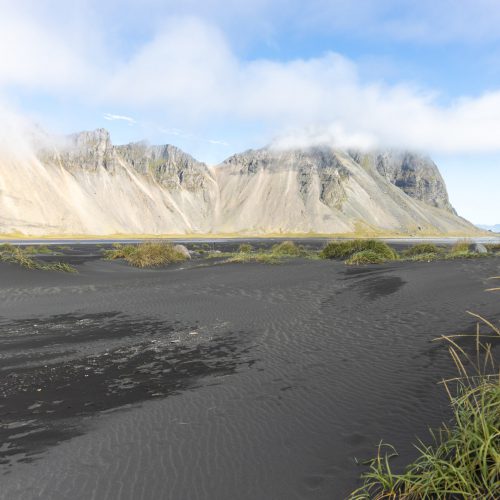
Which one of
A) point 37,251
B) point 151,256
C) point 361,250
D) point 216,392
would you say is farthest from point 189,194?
point 216,392

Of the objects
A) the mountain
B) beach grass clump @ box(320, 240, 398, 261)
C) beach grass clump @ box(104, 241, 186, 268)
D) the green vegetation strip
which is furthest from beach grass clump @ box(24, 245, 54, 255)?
the mountain

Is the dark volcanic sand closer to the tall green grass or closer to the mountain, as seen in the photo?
the tall green grass

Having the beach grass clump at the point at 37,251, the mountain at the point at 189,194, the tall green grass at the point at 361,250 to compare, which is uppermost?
the mountain at the point at 189,194

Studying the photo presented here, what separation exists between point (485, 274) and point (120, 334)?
14.5 m

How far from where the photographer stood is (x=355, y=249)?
26953 mm

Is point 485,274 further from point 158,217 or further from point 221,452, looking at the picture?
point 158,217

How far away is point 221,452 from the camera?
3.95m

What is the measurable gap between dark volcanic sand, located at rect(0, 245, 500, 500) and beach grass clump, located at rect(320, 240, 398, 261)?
545 inches

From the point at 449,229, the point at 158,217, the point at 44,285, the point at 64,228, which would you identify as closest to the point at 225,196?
the point at 158,217

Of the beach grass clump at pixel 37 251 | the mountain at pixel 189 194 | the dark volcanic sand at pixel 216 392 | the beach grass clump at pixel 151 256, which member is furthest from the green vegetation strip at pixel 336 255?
the mountain at pixel 189 194

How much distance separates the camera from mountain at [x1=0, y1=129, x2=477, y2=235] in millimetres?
105000

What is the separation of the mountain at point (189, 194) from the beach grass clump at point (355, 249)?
87787mm

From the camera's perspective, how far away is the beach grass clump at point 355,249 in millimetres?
25828

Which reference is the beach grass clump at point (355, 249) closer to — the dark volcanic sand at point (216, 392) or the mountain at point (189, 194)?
the dark volcanic sand at point (216, 392)
